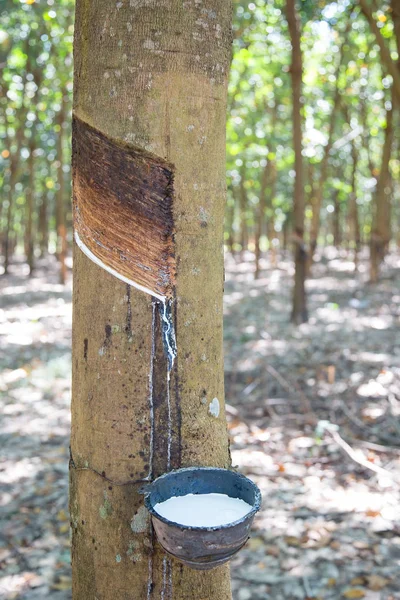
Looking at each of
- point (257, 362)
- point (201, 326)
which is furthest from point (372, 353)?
point (201, 326)

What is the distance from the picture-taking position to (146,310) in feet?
4.51

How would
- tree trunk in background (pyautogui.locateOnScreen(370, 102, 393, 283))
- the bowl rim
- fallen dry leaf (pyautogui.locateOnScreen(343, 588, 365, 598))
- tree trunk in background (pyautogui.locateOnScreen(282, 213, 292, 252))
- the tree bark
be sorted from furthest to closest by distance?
tree trunk in background (pyautogui.locateOnScreen(282, 213, 292, 252)) < tree trunk in background (pyautogui.locateOnScreen(370, 102, 393, 283)) < the tree bark < fallen dry leaf (pyautogui.locateOnScreen(343, 588, 365, 598)) < the bowl rim

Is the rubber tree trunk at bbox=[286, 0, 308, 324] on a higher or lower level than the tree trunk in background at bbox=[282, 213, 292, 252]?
higher

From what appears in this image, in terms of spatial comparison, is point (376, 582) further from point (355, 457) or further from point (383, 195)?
point (383, 195)

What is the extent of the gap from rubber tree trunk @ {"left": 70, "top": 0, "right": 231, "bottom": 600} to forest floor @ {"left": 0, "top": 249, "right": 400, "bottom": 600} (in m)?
1.46

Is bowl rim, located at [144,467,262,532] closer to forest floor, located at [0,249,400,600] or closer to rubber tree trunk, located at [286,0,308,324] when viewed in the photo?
Result: forest floor, located at [0,249,400,600]

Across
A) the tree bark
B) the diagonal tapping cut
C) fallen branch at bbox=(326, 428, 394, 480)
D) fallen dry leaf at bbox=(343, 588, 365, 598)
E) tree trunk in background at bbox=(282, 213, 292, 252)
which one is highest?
the tree bark

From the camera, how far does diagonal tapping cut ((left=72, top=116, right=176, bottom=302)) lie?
1352 mm

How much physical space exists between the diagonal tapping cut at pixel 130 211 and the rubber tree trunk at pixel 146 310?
0.07 ft

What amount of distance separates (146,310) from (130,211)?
23 centimetres

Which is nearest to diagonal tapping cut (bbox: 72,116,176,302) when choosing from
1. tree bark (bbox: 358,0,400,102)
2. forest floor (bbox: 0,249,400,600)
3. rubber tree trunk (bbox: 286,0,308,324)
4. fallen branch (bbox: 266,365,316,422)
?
forest floor (bbox: 0,249,400,600)

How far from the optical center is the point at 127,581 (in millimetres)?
1392

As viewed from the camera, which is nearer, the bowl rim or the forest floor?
the bowl rim

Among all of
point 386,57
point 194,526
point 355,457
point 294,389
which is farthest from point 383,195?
point 194,526
